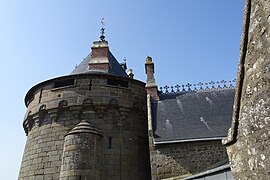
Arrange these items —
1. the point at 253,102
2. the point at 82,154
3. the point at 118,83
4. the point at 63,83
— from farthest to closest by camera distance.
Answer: the point at 118,83, the point at 63,83, the point at 82,154, the point at 253,102

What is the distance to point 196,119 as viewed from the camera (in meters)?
11.1

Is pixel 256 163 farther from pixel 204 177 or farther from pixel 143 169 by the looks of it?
pixel 143 169

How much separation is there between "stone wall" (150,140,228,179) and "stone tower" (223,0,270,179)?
6889mm

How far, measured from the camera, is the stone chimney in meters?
14.3

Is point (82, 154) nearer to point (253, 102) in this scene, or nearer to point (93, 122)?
point (93, 122)

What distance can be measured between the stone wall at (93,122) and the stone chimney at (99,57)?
173cm

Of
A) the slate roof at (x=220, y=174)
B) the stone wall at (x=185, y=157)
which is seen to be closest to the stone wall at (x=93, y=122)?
the stone wall at (x=185, y=157)

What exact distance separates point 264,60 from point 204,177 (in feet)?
12.5

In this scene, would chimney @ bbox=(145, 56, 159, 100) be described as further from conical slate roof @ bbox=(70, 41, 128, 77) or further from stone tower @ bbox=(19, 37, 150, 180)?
conical slate roof @ bbox=(70, 41, 128, 77)

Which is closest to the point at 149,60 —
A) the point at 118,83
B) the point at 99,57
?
the point at 118,83

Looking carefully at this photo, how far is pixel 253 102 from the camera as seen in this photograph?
2.46 metres

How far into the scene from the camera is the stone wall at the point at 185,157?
9.28 metres

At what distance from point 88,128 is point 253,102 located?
29.8 ft

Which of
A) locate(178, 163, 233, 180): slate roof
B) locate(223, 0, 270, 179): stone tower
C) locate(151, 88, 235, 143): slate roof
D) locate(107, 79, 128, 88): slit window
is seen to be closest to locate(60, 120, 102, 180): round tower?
locate(151, 88, 235, 143): slate roof
